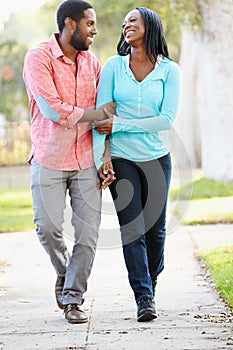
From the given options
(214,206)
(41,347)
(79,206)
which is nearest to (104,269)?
(79,206)

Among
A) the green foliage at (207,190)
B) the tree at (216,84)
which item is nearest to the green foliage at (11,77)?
the tree at (216,84)

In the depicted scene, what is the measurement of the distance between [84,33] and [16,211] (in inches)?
345

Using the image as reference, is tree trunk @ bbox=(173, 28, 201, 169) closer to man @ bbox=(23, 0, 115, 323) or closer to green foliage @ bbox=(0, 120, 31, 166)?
green foliage @ bbox=(0, 120, 31, 166)

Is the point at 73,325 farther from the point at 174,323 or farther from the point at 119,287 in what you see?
the point at 119,287

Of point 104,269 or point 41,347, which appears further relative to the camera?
point 104,269

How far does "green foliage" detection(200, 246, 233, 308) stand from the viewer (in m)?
6.88

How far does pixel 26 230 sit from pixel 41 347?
6448mm

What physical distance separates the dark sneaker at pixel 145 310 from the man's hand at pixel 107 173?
76 cm

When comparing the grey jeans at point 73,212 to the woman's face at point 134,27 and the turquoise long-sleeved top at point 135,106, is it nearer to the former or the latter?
the turquoise long-sleeved top at point 135,106

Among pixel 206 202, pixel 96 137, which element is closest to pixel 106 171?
pixel 96 137

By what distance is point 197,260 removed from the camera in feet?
28.9

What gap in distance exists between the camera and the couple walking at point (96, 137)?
6.06m

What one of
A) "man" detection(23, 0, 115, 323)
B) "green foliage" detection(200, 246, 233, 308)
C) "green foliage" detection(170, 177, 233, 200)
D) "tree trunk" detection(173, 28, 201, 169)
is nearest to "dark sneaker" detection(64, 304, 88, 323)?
"man" detection(23, 0, 115, 323)

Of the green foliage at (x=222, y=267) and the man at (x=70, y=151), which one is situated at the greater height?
the man at (x=70, y=151)
